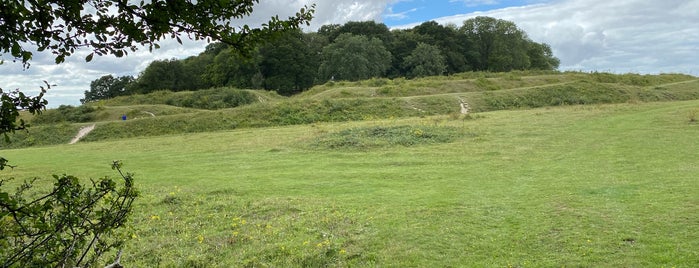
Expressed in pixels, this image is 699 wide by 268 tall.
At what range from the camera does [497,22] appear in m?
83.2

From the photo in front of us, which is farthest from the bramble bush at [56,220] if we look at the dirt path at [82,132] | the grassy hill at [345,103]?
the dirt path at [82,132]

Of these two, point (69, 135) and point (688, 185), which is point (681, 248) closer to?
point (688, 185)

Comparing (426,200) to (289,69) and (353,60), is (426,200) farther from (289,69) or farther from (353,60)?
(289,69)

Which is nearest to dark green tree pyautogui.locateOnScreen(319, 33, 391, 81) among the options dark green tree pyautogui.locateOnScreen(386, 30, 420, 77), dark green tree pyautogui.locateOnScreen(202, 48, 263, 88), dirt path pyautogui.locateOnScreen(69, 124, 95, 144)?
dark green tree pyautogui.locateOnScreen(386, 30, 420, 77)

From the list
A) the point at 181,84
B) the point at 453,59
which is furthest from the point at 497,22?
the point at 181,84

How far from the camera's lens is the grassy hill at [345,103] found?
33156mm

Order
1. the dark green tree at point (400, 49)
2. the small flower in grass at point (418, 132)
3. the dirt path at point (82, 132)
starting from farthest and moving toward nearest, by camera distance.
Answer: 1. the dark green tree at point (400, 49)
2. the dirt path at point (82, 132)
3. the small flower in grass at point (418, 132)

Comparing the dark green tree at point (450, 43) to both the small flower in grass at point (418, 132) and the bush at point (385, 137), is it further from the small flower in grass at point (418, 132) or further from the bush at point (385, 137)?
the small flower in grass at point (418, 132)

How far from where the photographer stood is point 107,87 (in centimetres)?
8400

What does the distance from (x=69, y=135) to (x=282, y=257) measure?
30.3 m

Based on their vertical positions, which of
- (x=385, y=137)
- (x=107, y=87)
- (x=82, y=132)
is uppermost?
(x=107, y=87)

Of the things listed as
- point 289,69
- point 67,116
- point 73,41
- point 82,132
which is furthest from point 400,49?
point 73,41

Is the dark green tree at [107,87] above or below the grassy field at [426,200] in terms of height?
above

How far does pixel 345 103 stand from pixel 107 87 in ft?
207
